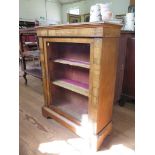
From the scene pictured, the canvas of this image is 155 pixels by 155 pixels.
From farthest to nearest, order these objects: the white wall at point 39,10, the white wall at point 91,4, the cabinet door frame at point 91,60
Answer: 1. the white wall at point 39,10
2. the white wall at point 91,4
3. the cabinet door frame at point 91,60

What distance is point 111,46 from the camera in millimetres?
1206

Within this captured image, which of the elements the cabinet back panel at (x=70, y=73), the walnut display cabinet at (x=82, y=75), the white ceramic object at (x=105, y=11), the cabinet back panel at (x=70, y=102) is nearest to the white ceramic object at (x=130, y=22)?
the white ceramic object at (x=105, y=11)

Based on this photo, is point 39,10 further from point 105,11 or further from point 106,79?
point 106,79

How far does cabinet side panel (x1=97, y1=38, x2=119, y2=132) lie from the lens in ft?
3.81

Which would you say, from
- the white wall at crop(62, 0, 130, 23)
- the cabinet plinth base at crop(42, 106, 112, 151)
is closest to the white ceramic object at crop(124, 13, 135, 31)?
the cabinet plinth base at crop(42, 106, 112, 151)

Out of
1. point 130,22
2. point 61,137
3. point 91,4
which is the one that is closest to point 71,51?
point 130,22

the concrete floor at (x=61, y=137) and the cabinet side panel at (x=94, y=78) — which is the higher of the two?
the cabinet side panel at (x=94, y=78)

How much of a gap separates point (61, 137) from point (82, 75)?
70 centimetres

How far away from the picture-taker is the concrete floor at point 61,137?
1341 mm

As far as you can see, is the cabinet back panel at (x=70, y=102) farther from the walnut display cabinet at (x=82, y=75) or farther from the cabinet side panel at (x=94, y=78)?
the cabinet side panel at (x=94, y=78)

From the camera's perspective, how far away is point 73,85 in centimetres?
160

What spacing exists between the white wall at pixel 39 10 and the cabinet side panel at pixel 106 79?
7.25 m
